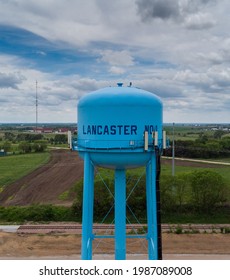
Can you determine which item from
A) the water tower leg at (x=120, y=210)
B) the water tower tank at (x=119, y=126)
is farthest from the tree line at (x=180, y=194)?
the water tower tank at (x=119, y=126)

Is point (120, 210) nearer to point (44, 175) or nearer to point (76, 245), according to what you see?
point (76, 245)

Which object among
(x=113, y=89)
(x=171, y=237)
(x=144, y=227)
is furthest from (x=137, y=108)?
(x=144, y=227)

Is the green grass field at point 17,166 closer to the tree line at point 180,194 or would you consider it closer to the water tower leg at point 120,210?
the tree line at point 180,194

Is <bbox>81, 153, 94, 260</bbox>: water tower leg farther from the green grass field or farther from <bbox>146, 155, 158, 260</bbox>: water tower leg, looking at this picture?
the green grass field

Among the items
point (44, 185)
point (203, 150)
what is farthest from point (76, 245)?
point (203, 150)

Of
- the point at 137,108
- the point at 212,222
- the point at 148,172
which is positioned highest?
the point at 137,108

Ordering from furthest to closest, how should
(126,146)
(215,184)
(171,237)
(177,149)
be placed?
1. (177,149)
2. (215,184)
3. (171,237)
4. (126,146)

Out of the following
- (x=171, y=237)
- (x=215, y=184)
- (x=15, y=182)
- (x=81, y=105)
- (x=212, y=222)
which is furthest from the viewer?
(x=15, y=182)

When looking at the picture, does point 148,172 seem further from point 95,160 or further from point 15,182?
point 15,182

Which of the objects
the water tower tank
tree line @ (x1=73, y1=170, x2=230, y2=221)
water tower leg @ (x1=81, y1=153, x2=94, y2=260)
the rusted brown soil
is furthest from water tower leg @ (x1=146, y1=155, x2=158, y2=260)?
tree line @ (x1=73, y1=170, x2=230, y2=221)
